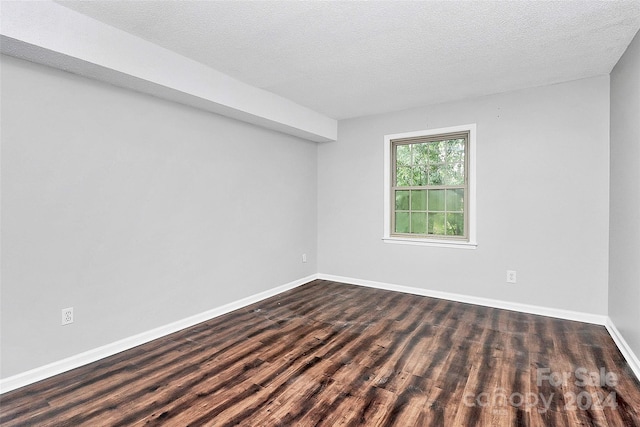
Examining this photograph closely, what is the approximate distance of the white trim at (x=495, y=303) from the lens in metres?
3.36

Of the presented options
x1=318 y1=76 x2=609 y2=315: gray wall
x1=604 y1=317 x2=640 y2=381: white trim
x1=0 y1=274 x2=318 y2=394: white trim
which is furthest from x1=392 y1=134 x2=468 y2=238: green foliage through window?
x1=0 y1=274 x2=318 y2=394: white trim

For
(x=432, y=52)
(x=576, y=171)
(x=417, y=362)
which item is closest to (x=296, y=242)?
(x=417, y=362)

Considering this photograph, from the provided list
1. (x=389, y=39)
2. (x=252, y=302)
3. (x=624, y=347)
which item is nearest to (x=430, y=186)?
(x=389, y=39)

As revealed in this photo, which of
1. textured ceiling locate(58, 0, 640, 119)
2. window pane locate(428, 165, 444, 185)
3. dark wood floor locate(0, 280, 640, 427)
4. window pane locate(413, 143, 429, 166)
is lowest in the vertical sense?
dark wood floor locate(0, 280, 640, 427)

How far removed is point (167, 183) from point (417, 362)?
276 cm

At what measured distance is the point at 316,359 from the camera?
8.49 ft

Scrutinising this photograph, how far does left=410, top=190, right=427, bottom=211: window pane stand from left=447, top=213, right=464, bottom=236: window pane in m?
0.36

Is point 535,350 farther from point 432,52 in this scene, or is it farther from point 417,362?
point 432,52

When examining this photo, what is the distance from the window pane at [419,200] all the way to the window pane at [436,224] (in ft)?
0.51

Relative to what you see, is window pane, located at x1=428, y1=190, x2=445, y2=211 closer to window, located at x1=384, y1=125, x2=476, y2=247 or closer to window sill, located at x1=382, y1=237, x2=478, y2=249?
window, located at x1=384, y1=125, x2=476, y2=247

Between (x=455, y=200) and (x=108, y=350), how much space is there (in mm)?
4080

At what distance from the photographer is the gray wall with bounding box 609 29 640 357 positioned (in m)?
2.43

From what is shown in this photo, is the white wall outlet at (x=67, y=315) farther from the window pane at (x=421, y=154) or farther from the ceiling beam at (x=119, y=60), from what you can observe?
the window pane at (x=421, y=154)

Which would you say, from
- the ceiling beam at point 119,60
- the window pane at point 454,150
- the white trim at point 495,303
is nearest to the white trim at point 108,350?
the white trim at point 495,303
